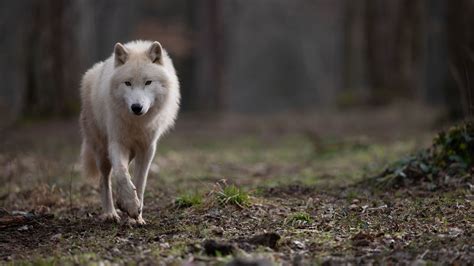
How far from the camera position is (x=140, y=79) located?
643 cm

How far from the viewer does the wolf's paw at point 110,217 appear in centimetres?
674

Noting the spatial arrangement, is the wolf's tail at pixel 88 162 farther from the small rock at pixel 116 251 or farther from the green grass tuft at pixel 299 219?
the green grass tuft at pixel 299 219

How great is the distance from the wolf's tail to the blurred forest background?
4194mm

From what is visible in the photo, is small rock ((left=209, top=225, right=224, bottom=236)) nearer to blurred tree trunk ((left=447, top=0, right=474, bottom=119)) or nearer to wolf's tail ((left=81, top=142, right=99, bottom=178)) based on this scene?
wolf's tail ((left=81, top=142, right=99, bottom=178))

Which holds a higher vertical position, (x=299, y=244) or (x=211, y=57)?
(x=299, y=244)

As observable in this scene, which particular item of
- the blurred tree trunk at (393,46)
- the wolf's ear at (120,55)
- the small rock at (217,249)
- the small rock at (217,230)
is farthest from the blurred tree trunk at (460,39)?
the small rock at (217,249)

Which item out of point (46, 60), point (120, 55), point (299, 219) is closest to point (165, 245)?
point (299, 219)

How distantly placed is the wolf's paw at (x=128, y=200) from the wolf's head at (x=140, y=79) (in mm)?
681

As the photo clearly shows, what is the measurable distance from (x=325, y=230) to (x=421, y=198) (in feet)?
5.37

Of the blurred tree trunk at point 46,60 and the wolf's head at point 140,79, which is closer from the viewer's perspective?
the wolf's head at point 140,79

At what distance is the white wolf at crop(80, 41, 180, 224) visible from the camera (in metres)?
6.26

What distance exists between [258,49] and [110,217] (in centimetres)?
3857

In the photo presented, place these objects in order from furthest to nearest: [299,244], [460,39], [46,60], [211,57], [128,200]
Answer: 1. [211,57]
2. [46,60]
3. [460,39]
4. [128,200]
5. [299,244]

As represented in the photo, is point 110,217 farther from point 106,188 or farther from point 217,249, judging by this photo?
point 217,249
